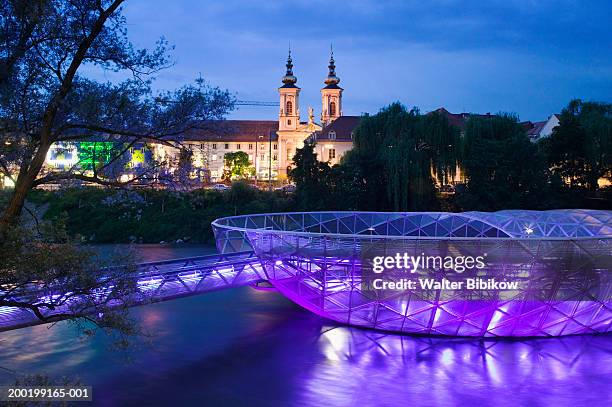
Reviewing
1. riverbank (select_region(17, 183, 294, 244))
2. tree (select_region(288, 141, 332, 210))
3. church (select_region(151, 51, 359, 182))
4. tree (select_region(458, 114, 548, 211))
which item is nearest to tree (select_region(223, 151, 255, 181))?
church (select_region(151, 51, 359, 182))

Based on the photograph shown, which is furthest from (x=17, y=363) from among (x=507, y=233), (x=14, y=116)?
(x=507, y=233)

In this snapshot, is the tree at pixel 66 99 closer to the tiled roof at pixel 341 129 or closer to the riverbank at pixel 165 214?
the riverbank at pixel 165 214

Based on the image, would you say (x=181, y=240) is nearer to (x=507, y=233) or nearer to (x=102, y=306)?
(x=507, y=233)

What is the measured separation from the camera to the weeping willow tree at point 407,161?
46750 millimetres

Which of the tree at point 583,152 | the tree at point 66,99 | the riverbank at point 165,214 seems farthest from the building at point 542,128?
the tree at point 66,99

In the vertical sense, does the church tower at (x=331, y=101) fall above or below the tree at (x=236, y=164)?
above

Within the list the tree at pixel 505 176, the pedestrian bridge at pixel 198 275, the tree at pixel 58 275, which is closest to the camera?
the tree at pixel 58 275

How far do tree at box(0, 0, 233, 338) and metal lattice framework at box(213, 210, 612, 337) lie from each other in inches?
284

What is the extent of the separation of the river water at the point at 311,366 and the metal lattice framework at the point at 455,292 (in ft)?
1.55

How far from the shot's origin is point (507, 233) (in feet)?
83.8

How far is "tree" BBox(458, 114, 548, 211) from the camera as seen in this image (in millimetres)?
44938

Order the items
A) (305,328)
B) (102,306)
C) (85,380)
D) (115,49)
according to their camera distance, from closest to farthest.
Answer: (102,306) → (115,49) → (85,380) → (305,328)

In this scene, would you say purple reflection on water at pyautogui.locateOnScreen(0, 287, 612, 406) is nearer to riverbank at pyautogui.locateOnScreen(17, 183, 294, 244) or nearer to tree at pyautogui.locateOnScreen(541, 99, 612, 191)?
riverbank at pyautogui.locateOnScreen(17, 183, 294, 244)

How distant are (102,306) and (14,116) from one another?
9.85 ft
